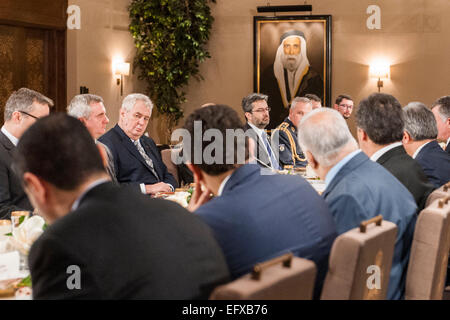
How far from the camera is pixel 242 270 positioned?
5.28ft

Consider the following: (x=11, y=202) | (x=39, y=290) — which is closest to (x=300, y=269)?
(x=39, y=290)

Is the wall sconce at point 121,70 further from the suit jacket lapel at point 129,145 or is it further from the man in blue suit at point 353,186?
the man in blue suit at point 353,186

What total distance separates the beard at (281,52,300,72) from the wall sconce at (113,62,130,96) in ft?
9.01

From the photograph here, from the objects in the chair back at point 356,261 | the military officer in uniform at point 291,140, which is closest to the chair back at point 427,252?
the chair back at point 356,261

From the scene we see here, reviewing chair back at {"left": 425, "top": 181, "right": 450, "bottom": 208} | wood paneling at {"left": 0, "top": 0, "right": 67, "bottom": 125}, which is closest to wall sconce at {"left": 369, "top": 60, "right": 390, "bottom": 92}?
wood paneling at {"left": 0, "top": 0, "right": 67, "bottom": 125}

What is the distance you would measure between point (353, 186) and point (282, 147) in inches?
180

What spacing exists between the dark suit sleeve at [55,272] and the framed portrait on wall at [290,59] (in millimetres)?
8154

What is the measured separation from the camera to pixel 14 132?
3578mm

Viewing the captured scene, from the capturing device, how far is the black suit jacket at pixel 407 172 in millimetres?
2828

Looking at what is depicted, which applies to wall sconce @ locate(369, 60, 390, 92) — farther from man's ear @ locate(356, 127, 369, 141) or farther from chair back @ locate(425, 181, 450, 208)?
chair back @ locate(425, 181, 450, 208)

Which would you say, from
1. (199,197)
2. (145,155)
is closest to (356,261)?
(199,197)

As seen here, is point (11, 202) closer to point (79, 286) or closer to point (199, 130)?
point (199, 130)

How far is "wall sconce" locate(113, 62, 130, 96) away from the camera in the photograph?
27.0 feet
